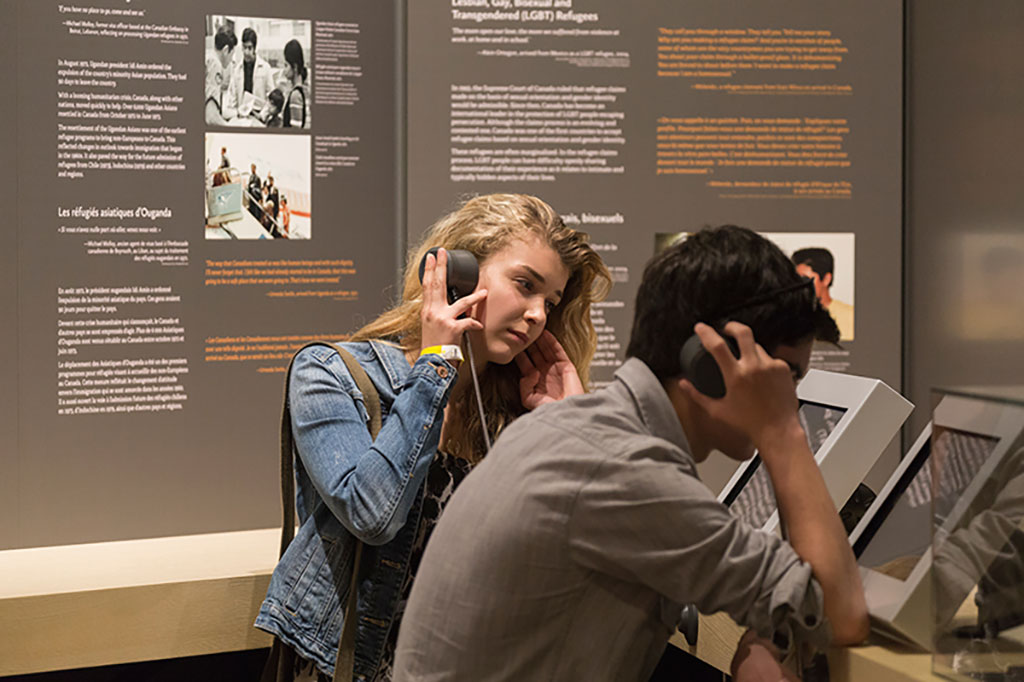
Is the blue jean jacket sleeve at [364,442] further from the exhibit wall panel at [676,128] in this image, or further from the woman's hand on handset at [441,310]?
the exhibit wall panel at [676,128]

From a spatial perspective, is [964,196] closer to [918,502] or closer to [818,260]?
[818,260]

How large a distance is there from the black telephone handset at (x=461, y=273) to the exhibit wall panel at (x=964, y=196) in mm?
1984

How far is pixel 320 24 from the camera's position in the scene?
3365 millimetres

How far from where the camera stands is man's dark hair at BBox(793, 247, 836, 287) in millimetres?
3562

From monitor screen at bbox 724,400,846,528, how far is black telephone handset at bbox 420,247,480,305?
0.77 m

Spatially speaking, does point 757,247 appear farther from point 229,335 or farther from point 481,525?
point 229,335

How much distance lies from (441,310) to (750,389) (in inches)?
42.8

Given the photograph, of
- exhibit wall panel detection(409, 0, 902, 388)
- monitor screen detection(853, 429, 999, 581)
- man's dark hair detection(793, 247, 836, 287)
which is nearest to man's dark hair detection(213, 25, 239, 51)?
exhibit wall panel detection(409, 0, 902, 388)

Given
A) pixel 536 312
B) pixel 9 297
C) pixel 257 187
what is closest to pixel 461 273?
pixel 536 312

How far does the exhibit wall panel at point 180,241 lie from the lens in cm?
310

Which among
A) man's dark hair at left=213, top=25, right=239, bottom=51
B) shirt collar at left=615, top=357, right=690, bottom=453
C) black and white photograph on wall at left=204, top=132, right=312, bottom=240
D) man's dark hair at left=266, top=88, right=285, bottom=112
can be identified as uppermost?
man's dark hair at left=213, top=25, right=239, bottom=51

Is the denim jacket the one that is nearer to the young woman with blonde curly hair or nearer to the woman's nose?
the young woman with blonde curly hair

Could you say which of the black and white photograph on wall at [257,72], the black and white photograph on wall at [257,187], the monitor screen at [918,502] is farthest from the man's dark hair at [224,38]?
the monitor screen at [918,502]

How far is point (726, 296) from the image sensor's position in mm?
1337
